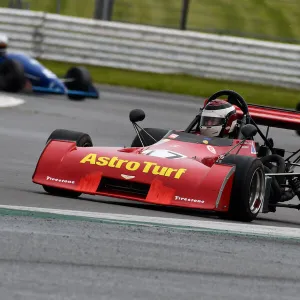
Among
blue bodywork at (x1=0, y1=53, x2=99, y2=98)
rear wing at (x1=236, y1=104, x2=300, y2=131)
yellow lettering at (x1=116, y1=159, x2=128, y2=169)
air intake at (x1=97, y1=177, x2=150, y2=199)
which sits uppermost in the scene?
rear wing at (x1=236, y1=104, x2=300, y2=131)

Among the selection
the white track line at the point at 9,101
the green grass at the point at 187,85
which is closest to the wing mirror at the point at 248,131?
the white track line at the point at 9,101

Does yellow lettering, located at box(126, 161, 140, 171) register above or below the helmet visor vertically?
below

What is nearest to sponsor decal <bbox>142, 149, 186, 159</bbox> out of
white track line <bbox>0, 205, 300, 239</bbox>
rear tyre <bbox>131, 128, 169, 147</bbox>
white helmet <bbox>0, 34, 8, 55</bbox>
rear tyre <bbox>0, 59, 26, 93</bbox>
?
rear tyre <bbox>131, 128, 169, 147</bbox>

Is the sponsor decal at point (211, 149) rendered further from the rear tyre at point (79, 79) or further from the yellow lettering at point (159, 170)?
the rear tyre at point (79, 79)

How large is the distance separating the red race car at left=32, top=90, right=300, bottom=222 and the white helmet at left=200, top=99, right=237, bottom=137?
17cm

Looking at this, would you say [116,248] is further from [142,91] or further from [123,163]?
[142,91]

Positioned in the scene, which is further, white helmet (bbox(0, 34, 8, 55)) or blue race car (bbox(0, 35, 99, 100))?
white helmet (bbox(0, 34, 8, 55))

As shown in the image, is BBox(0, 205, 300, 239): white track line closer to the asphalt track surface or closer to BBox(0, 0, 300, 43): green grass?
the asphalt track surface

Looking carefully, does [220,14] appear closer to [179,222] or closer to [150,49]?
[150,49]

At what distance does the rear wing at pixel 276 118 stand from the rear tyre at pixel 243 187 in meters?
1.74

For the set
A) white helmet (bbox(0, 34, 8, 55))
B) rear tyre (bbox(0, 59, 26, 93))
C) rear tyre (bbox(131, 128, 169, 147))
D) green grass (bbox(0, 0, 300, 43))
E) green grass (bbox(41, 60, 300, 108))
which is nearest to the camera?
rear tyre (bbox(131, 128, 169, 147))

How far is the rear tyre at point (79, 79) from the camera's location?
63.5 feet

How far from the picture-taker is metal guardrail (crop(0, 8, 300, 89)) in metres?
22.2

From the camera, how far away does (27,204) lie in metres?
7.94
